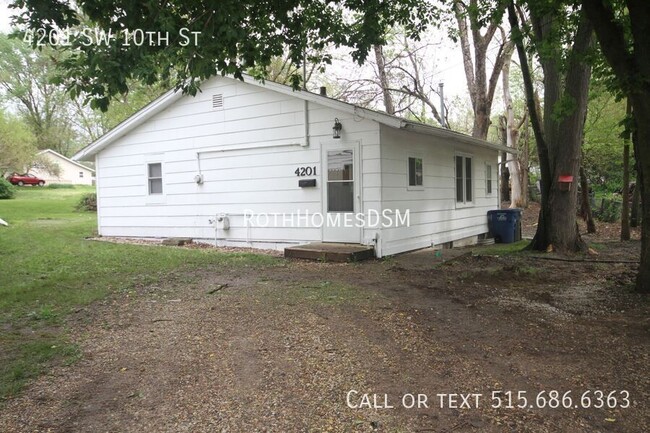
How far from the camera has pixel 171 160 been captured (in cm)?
1180

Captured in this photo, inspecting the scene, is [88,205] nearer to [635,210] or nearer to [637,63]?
[635,210]

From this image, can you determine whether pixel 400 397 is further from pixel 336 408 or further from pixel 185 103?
pixel 185 103

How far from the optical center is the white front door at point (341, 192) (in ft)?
30.1

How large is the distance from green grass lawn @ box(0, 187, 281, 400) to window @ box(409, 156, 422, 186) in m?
3.43

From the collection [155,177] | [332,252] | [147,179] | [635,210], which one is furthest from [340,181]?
[635,210]

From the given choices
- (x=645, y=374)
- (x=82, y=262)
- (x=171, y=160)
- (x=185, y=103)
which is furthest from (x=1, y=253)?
(x=645, y=374)

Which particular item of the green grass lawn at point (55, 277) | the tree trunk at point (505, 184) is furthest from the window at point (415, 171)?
the tree trunk at point (505, 184)

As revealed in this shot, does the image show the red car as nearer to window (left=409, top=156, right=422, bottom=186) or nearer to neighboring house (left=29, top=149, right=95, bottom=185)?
neighboring house (left=29, top=149, right=95, bottom=185)

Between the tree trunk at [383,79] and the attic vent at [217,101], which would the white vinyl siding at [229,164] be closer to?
the attic vent at [217,101]

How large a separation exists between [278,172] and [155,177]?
3.98 m

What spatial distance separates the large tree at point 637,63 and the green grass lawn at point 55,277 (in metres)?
5.70

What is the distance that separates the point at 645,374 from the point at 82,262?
8356 mm

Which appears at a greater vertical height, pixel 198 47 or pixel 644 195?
pixel 198 47

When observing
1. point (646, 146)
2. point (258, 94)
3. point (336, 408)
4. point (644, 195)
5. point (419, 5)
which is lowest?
point (336, 408)
